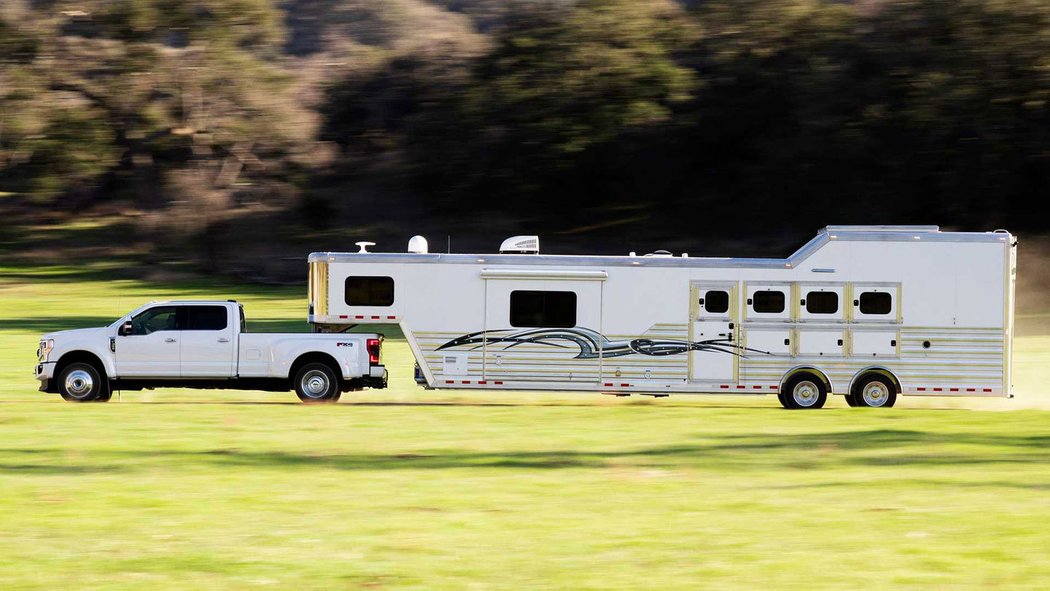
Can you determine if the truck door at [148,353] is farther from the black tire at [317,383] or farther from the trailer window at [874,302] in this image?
the trailer window at [874,302]

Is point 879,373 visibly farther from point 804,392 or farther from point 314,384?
point 314,384

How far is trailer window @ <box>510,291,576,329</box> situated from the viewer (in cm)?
2098

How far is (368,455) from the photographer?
15000 mm

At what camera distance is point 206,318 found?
68.4ft

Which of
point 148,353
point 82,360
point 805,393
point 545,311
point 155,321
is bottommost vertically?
point 805,393

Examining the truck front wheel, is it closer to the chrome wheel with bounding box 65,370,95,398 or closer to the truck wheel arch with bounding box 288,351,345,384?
the truck wheel arch with bounding box 288,351,345,384

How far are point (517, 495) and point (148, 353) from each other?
32.6 ft

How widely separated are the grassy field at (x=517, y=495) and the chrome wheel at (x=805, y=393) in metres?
0.33

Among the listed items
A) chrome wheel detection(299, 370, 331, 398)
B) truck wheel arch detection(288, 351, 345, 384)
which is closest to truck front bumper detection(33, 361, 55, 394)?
truck wheel arch detection(288, 351, 345, 384)

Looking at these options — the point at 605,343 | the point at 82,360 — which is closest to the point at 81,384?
the point at 82,360

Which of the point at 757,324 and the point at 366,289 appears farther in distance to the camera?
the point at 366,289

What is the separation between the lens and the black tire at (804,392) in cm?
2083

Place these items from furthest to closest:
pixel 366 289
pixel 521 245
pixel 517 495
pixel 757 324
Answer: pixel 521 245
pixel 366 289
pixel 757 324
pixel 517 495

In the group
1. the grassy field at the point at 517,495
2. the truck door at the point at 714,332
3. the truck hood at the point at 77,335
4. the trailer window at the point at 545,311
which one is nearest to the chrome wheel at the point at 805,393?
the grassy field at the point at 517,495
